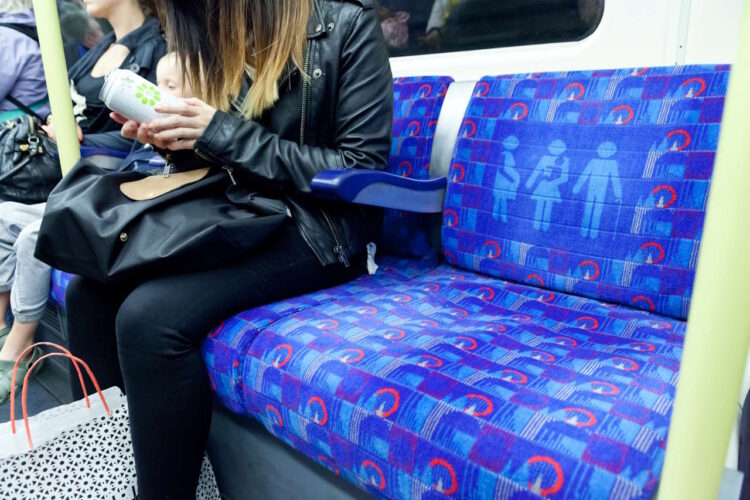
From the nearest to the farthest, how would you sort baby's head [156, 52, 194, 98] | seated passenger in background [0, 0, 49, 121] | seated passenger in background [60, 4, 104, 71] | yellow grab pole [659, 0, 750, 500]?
yellow grab pole [659, 0, 750, 500] → baby's head [156, 52, 194, 98] → seated passenger in background [0, 0, 49, 121] → seated passenger in background [60, 4, 104, 71]

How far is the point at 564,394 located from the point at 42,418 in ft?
3.30

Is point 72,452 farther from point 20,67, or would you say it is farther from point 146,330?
point 20,67

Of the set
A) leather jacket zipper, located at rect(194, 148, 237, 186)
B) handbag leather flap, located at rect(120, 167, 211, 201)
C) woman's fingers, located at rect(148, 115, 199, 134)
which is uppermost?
woman's fingers, located at rect(148, 115, 199, 134)

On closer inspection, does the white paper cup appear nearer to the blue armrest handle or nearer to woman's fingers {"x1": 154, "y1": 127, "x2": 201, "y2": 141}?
woman's fingers {"x1": 154, "y1": 127, "x2": 201, "y2": 141}

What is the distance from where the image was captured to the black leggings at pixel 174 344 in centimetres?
113

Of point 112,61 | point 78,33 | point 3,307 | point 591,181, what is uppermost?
point 78,33

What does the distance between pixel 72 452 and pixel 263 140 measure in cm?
78

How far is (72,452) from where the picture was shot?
115 cm

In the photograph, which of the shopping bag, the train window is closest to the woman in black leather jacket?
the shopping bag

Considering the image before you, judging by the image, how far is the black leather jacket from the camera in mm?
1308

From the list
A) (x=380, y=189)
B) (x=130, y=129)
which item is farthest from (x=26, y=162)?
(x=380, y=189)

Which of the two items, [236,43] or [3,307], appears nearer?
[236,43]

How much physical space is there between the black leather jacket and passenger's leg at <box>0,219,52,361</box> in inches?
41.7

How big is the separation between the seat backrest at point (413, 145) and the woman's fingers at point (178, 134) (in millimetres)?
654
